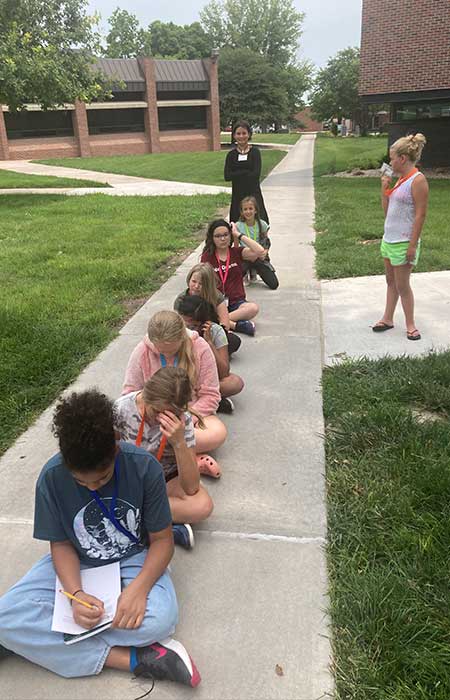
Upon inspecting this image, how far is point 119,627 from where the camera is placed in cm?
203

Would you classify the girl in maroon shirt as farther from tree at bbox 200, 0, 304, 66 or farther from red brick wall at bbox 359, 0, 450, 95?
tree at bbox 200, 0, 304, 66

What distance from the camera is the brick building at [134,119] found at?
39000 mm

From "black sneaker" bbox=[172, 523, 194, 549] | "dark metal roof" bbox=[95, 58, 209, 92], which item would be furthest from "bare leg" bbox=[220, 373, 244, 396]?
"dark metal roof" bbox=[95, 58, 209, 92]

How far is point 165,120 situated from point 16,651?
4497 cm

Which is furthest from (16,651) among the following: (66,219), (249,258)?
(66,219)

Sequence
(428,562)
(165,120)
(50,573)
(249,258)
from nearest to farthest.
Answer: (50,573)
(428,562)
(249,258)
(165,120)

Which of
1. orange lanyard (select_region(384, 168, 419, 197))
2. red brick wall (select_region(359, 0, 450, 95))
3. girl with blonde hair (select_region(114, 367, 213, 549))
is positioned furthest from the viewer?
red brick wall (select_region(359, 0, 450, 95))

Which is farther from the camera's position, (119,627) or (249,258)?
(249,258)

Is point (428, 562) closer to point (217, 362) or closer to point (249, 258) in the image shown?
point (217, 362)

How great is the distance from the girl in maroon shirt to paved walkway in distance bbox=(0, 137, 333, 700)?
47 centimetres

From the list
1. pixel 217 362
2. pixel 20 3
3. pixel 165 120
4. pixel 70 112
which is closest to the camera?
pixel 217 362

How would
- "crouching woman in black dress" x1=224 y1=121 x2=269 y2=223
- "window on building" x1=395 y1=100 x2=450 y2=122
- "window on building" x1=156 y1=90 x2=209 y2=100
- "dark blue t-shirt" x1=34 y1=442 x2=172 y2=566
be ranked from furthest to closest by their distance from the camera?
"window on building" x1=156 y1=90 x2=209 y2=100 → "window on building" x1=395 y1=100 x2=450 y2=122 → "crouching woman in black dress" x1=224 y1=121 x2=269 y2=223 → "dark blue t-shirt" x1=34 y1=442 x2=172 y2=566

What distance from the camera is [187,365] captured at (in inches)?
123

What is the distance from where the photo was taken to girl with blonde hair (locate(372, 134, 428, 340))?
4.43 m
